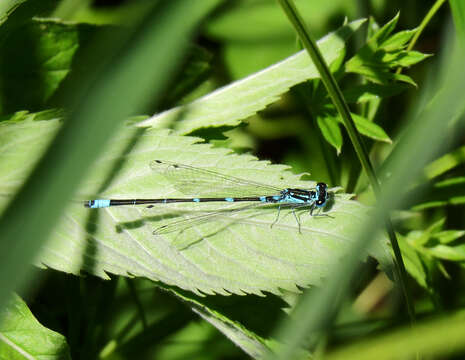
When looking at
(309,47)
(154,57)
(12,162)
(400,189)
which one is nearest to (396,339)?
(400,189)

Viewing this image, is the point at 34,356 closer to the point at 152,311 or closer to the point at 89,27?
the point at 152,311

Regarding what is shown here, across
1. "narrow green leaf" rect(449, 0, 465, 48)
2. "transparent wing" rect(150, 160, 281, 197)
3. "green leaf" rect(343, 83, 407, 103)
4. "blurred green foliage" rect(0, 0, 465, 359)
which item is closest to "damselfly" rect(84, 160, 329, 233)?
"transparent wing" rect(150, 160, 281, 197)

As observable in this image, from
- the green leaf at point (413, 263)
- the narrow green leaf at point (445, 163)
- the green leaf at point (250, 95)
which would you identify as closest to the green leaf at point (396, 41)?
the green leaf at point (250, 95)

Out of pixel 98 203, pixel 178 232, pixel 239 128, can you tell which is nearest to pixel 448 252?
pixel 239 128

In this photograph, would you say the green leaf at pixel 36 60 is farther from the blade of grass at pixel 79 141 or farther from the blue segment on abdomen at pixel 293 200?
the blade of grass at pixel 79 141

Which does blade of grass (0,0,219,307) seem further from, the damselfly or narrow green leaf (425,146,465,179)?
narrow green leaf (425,146,465,179)

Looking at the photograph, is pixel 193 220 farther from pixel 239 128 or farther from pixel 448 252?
pixel 448 252
